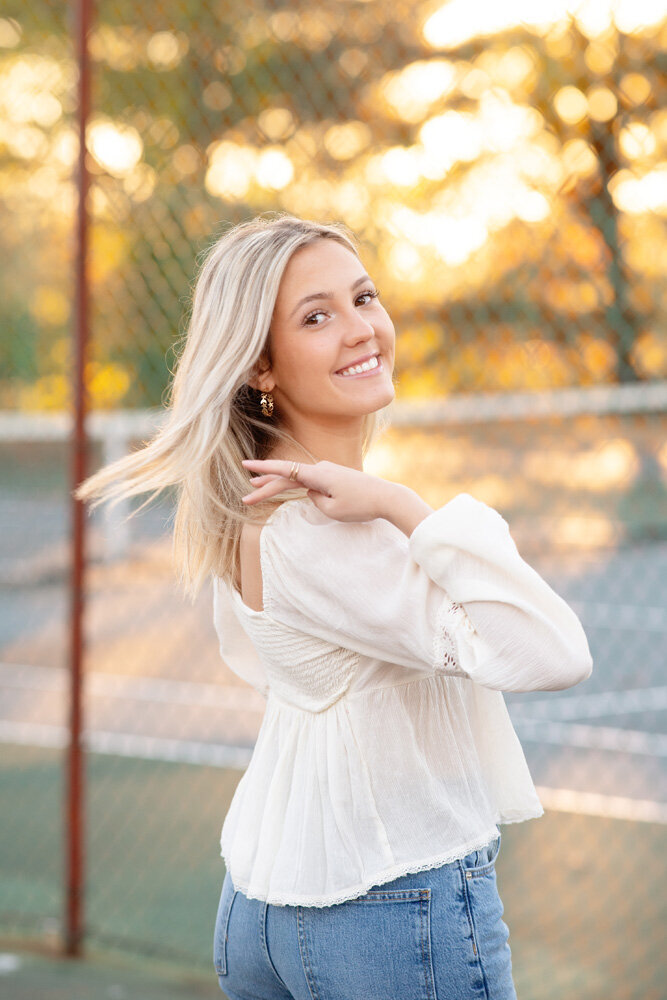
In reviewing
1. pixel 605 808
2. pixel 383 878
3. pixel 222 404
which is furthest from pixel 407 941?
pixel 605 808

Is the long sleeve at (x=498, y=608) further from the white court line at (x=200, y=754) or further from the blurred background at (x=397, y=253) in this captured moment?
the white court line at (x=200, y=754)

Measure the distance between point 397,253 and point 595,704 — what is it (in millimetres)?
3281

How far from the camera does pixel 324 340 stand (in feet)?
4.90

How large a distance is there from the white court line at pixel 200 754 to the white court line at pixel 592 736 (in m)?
0.56

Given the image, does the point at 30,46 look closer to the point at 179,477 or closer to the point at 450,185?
the point at 450,185

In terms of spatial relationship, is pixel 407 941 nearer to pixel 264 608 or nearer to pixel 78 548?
pixel 264 608

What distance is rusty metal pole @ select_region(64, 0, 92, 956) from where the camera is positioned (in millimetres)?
3076

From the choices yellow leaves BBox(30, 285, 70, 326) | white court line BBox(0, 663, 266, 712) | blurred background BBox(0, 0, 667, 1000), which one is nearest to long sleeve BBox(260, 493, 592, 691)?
blurred background BBox(0, 0, 667, 1000)

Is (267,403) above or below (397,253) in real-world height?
below

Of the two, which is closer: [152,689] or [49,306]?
[152,689]

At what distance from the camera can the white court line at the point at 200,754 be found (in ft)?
12.6

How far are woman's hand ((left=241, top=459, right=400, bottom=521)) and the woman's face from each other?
15 cm

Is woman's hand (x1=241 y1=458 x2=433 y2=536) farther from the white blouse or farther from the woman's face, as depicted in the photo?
the woman's face

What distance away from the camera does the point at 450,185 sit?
9.67 ft
